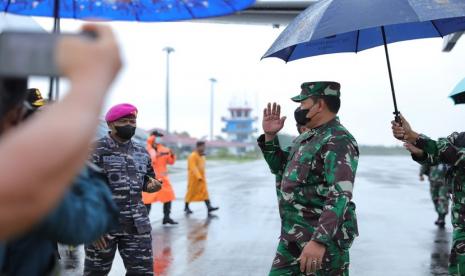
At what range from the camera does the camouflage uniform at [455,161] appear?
3875 millimetres

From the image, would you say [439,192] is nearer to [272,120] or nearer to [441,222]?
[441,222]

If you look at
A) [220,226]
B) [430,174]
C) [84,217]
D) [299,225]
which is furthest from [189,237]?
[84,217]

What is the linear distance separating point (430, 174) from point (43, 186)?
1085cm

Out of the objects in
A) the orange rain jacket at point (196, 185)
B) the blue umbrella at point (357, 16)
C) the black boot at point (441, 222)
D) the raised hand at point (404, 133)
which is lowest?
the black boot at point (441, 222)

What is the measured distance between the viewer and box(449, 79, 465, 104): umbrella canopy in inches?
180

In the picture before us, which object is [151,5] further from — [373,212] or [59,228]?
[373,212]

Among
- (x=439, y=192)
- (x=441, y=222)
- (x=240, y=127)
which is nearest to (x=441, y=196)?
(x=439, y=192)

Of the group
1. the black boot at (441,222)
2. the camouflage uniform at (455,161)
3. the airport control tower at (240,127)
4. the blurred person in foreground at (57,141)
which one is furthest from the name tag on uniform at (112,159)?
the airport control tower at (240,127)

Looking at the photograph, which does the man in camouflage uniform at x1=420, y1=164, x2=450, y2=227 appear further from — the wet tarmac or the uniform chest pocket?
the uniform chest pocket

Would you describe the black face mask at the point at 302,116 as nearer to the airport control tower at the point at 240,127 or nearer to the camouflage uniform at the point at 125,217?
the camouflage uniform at the point at 125,217

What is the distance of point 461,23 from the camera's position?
14.5 ft

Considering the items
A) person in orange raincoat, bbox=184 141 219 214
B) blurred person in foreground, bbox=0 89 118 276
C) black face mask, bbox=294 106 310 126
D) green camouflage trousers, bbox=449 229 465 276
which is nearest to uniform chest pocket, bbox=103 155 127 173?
black face mask, bbox=294 106 310 126

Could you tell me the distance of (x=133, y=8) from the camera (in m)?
2.46

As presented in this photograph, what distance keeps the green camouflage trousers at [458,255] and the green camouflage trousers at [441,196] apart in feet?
21.9
